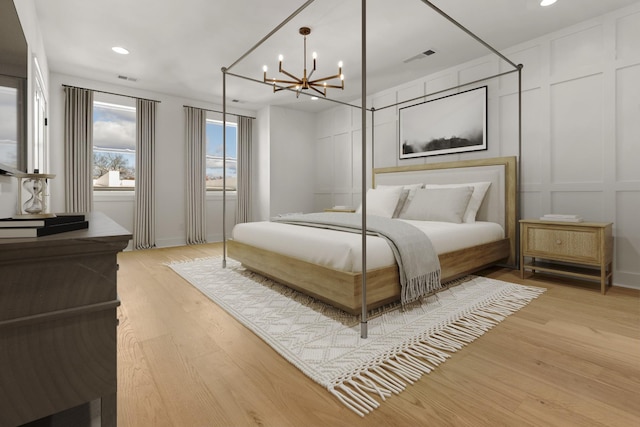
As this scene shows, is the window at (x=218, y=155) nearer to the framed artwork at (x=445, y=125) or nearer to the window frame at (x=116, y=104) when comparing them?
the window frame at (x=116, y=104)

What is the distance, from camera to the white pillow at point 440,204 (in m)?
3.36

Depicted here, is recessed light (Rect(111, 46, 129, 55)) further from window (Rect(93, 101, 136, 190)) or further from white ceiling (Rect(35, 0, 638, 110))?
window (Rect(93, 101, 136, 190))

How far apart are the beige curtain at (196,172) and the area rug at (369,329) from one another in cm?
259

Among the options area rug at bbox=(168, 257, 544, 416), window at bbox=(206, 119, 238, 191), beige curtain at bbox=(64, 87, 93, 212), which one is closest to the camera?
area rug at bbox=(168, 257, 544, 416)

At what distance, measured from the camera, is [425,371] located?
1.54 metres

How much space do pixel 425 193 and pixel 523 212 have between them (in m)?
1.08

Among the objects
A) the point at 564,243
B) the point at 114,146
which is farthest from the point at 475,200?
the point at 114,146

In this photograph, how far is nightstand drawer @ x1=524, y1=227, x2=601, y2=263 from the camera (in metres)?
2.68

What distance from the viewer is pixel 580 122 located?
10.2 feet

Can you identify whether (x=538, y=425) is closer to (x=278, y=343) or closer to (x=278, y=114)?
(x=278, y=343)

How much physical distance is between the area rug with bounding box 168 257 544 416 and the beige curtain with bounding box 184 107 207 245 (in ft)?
8.49

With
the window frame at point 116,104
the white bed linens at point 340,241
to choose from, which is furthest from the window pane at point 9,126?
the window frame at point 116,104

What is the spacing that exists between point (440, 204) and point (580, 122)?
5.01 ft

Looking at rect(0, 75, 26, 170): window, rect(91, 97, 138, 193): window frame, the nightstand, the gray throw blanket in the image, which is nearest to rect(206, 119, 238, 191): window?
rect(91, 97, 138, 193): window frame
